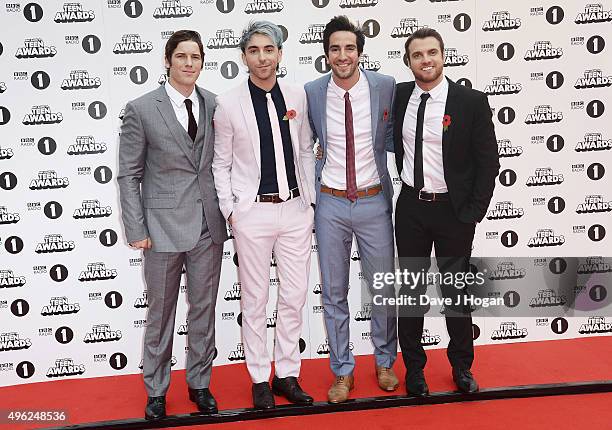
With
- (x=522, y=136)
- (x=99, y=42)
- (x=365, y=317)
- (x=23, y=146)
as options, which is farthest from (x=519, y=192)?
(x=23, y=146)

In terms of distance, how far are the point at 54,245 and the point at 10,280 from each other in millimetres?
377

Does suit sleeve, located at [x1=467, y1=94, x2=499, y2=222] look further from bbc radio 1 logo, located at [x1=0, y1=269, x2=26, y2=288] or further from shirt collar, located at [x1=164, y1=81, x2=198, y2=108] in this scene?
bbc radio 1 logo, located at [x1=0, y1=269, x2=26, y2=288]

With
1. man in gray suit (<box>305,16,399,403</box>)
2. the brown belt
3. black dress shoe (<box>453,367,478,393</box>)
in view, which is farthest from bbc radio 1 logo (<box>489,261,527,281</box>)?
the brown belt

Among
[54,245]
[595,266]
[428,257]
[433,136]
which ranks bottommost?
[595,266]

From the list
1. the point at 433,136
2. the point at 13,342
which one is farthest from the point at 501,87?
the point at 13,342

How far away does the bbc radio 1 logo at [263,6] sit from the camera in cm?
410

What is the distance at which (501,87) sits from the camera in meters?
4.30

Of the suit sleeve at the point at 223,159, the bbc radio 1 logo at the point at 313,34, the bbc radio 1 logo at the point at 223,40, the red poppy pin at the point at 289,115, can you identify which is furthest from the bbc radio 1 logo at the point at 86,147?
the bbc radio 1 logo at the point at 313,34

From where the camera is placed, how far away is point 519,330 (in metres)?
4.52

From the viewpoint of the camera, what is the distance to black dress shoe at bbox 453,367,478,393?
3.59 metres

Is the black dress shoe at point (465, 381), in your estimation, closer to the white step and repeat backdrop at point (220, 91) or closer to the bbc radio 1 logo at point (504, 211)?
the white step and repeat backdrop at point (220, 91)

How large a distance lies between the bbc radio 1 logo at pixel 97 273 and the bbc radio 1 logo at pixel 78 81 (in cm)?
119

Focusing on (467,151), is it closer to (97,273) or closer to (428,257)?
(428,257)

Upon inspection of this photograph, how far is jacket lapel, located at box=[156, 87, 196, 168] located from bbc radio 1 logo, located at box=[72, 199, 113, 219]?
115 centimetres
